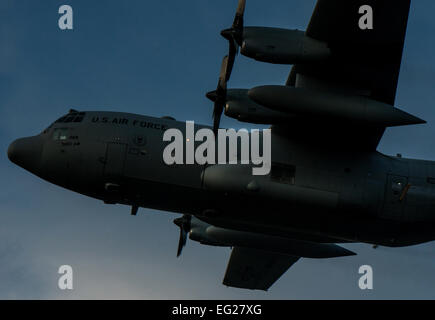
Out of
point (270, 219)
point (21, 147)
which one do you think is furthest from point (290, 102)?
point (21, 147)

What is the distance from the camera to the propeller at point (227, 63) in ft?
61.9

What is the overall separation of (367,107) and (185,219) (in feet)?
31.9

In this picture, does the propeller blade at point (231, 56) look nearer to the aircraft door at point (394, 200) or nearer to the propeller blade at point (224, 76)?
the propeller blade at point (224, 76)

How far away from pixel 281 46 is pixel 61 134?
7900 mm

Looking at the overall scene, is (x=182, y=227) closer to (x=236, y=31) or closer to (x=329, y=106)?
(x=329, y=106)

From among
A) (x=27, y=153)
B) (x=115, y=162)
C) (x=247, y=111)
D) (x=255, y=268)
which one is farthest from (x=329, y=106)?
(x=255, y=268)

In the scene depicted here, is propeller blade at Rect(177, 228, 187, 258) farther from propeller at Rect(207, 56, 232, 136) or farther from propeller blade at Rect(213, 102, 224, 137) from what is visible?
propeller at Rect(207, 56, 232, 136)

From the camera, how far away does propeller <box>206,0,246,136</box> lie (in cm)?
1886

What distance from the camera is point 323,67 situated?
1925cm

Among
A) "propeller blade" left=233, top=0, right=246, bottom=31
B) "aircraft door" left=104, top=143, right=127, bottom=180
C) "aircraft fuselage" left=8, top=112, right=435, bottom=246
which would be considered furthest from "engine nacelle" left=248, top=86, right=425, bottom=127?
"aircraft door" left=104, top=143, right=127, bottom=180

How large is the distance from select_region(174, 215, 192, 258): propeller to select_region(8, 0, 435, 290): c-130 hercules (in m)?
3.66

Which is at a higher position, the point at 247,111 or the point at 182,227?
the point at 247,111

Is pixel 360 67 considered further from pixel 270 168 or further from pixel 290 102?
pixel 270 168

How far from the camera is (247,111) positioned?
2012 cm
